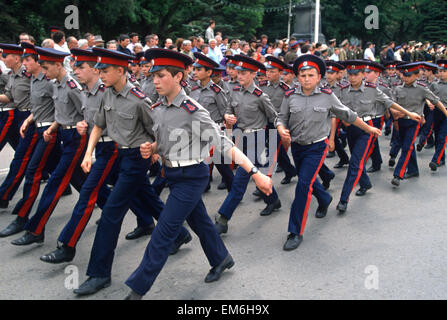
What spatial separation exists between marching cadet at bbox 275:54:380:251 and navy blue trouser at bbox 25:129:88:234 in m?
2.24

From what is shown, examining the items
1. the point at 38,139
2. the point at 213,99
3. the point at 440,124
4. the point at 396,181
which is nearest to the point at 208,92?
the point at 213,99

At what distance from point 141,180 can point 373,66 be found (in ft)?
14.5

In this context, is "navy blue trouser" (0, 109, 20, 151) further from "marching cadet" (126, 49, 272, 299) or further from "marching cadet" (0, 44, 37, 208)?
"marching cadet" (126, 49, 272, 299)

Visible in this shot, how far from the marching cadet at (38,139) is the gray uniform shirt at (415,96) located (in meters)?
5.52

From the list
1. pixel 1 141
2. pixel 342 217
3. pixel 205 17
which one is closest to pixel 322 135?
pixel 342 217

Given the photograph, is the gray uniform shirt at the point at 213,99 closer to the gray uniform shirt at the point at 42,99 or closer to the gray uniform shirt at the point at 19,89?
the gray uniform shirt at the point at 42,99

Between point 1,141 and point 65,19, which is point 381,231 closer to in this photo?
point 1,141

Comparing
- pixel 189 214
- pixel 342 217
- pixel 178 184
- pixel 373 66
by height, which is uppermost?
pixel 373 66

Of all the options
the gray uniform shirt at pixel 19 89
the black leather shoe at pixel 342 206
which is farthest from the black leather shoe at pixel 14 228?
the black leather shoe at pixel 342 206

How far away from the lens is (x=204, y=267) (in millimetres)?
4363

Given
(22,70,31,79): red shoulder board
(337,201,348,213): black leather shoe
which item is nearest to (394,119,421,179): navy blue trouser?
(337,201,348,213): black leather shoe

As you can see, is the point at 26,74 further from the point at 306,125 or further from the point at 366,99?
the point at 366,99

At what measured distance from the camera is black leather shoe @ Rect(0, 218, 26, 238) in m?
5.19

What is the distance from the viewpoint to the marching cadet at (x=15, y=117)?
18.8 ft
